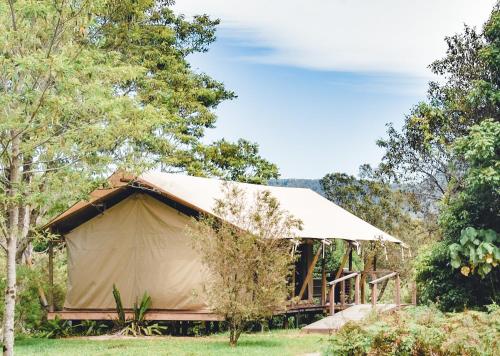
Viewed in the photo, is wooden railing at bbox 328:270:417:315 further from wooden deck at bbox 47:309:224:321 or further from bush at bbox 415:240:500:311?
wooden deck at bbox 47:309:224:321

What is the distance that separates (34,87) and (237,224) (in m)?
5.62

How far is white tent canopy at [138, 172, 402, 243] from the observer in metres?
19.6

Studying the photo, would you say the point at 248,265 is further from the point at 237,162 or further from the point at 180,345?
the point at 237,162

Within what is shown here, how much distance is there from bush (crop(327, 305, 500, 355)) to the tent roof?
23.6 feet

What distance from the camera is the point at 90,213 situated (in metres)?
21.2

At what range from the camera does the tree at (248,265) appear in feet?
53.5

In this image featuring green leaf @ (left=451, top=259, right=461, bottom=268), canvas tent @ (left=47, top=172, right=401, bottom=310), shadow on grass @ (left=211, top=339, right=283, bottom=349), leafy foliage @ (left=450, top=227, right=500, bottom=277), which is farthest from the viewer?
canvas tent @ (left=47, top=172, right=401, bottom=310)

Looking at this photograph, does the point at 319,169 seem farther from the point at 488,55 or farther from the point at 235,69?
the point at 488,55

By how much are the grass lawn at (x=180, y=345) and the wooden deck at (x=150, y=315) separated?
1.82ft

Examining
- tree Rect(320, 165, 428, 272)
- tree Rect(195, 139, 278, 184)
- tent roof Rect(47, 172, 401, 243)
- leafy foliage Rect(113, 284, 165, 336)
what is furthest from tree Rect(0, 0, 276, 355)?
tree Rect(320, 165, 428, 272)

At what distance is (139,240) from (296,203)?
525 centimetres

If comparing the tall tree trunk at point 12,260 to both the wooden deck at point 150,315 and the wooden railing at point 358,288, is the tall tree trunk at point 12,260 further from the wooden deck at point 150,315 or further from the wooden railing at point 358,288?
the wooden railing at point 358,288

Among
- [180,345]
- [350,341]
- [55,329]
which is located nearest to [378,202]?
[55,329]

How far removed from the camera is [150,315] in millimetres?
19484
